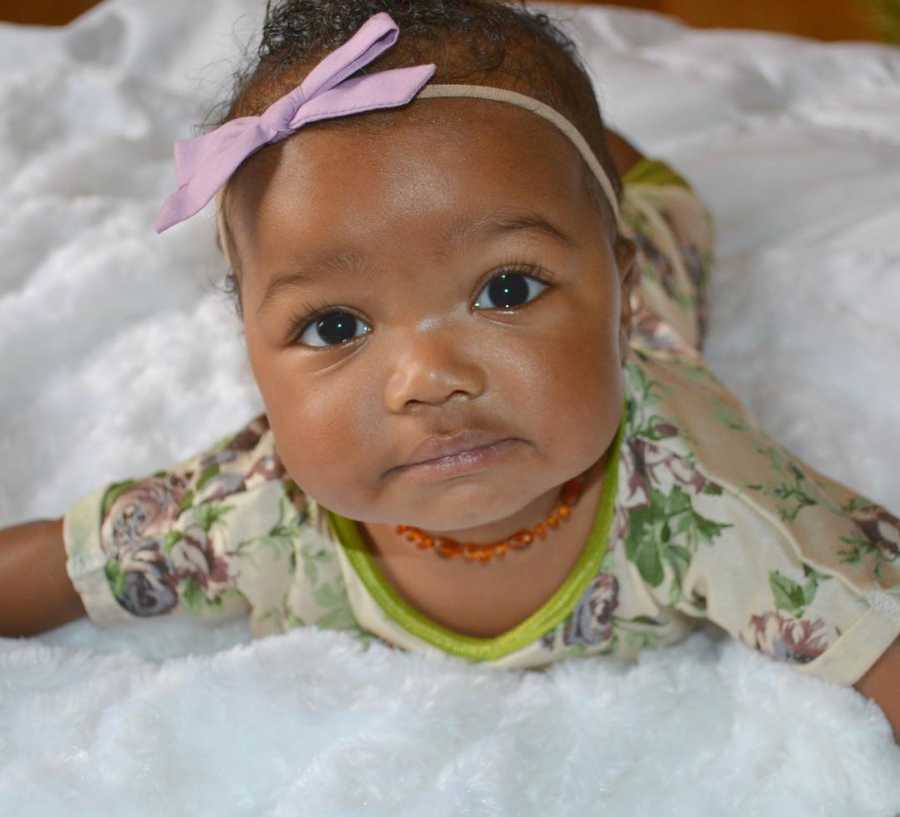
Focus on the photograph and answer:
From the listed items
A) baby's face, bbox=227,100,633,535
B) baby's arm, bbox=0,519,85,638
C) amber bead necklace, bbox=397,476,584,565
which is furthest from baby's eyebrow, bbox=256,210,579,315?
baby's arm, bbox=0,519,85,638

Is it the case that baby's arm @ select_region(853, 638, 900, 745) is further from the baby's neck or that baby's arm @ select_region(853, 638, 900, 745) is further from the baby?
the baby's neck

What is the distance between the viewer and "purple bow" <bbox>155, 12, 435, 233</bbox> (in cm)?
83

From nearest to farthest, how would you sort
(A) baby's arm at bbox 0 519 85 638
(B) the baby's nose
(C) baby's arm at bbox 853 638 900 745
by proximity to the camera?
1. (B) the baby's nose
2. (C) baby's arm at bbox 853 638 900 745
3. (A) baby's arm at bbox 0 519 85 638

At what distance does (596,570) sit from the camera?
104 cm

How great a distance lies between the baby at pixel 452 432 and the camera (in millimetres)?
833

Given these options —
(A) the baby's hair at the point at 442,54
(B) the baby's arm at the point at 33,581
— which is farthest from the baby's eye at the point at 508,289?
(B) the baby's arm at the point at 33,581

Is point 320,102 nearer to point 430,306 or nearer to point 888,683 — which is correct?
point 430,306

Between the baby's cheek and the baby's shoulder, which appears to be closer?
the baby's cheek

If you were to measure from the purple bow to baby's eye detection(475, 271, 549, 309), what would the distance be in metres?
0.13

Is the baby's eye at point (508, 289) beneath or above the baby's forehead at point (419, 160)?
beneath

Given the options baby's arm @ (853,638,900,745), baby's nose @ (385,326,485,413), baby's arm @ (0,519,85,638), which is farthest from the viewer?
baby's arm @ (0,519,85,638)

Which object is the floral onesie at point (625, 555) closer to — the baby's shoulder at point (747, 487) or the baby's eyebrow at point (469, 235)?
the baby's shoulder at point (747, 487)

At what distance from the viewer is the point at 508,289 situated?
2.80ft

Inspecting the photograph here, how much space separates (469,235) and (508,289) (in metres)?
0.05
